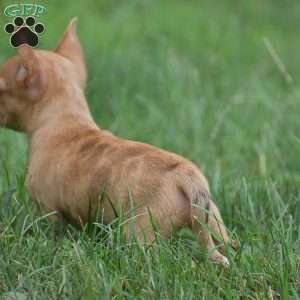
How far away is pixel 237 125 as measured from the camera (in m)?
7.48

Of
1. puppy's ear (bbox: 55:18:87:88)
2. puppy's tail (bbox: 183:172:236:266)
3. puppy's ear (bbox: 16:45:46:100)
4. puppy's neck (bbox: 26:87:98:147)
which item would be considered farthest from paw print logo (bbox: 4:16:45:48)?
puppy's tail (bbox: 183:172:236:266)

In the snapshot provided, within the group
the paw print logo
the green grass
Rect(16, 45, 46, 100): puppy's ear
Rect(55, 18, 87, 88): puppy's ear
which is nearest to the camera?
the green grass

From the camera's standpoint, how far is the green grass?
4.37 meters

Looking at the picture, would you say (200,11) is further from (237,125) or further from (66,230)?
(66,230)

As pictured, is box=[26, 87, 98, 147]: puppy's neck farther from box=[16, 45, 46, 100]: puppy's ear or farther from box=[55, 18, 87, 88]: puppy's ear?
box=[55, 18, 87, 88]: puppy's ear

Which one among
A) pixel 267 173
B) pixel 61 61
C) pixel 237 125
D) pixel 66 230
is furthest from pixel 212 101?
pixel 66 230

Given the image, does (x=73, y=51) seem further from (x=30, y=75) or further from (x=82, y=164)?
(x=82, y=164)

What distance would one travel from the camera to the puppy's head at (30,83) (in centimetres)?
519

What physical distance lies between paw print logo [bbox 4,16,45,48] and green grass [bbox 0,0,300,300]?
64 cm

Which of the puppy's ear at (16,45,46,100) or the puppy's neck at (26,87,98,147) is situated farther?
the puppy's neck at (26,87,98,147)

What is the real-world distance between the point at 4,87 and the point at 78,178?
0.70 metres

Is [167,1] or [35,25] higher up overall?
[35,25]

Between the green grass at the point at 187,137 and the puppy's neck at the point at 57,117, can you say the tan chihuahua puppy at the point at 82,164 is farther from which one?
the green grass at the point at 187,137

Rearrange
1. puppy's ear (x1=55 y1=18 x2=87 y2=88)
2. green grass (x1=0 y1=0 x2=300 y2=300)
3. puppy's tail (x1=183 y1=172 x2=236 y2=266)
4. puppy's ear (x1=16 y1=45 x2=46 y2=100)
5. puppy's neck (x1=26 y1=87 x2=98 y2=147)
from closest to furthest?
green grass (x1=0 y1=0 x2=300 y2=300)
puppy's tail (x1=183 y1=172 x2=236 y2=266)
puppy's ear (x1=16 y1=45 x2=46 y2=100)
puppy's neck (x1=26 y1=87 x2=98 y2=147)
puppy's ear (x1=55 y1=18 x2=87 y2=88)
